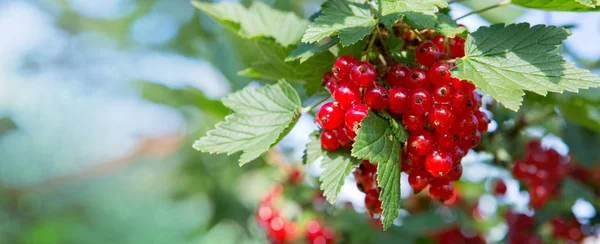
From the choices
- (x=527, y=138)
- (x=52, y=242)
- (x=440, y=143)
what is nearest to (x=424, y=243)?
(x=527, y=138)

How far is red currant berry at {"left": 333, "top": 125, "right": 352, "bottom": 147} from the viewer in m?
0.63

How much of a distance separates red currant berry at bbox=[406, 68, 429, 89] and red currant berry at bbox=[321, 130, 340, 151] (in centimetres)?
12

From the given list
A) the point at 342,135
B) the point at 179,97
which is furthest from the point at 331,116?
the point at 179,97

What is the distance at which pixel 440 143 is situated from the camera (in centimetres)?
61

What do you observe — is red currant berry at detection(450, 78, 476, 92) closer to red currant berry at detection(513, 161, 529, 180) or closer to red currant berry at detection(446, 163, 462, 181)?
red currant berry at detection(446, 163, 462, 181)

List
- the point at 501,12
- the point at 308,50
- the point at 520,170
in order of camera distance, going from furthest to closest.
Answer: the point at 501,12, the point at 520,170, the point at 308,50

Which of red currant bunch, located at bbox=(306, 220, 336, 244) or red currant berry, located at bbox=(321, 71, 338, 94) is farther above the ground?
red currant berry, located at bbox=(321, 71, 338, 94)

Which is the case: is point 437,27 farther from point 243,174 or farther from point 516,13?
point 243,174

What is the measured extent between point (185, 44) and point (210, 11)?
136cm

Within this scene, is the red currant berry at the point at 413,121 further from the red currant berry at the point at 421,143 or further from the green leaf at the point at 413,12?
the green leaf at the point at 413,12

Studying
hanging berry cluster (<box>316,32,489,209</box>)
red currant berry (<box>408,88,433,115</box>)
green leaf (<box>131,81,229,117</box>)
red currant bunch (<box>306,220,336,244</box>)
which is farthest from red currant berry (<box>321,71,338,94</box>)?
red currant bunch (<box>306,220,336,244</box>)

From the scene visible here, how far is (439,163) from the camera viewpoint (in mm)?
589

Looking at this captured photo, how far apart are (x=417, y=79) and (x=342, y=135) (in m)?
0.12

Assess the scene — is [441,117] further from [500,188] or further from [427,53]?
[500,188]
